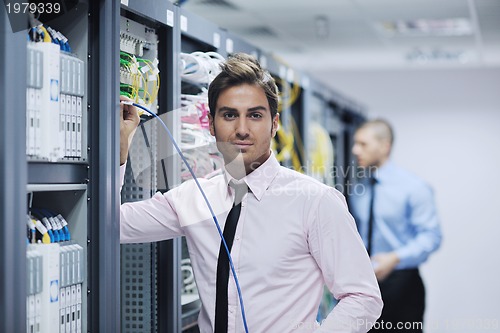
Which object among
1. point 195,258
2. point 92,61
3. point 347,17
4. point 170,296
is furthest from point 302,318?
point 347,17

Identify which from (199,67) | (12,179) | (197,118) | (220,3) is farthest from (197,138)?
(220,3)

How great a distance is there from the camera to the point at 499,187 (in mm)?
7621

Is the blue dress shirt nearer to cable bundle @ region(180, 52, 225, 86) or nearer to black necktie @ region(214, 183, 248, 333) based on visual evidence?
cable bundle @ region(180, 52, 225, 86)

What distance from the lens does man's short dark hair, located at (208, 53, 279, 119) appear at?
1.89m

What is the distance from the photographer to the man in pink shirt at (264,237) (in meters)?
1.78

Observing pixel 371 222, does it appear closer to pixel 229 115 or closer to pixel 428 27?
pixel 229 115

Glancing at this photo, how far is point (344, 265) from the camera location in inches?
69.9

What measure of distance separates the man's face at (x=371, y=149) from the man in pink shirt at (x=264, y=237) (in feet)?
7.79

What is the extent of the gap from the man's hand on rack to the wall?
5.87 meters

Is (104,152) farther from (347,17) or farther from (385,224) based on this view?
(347,17)

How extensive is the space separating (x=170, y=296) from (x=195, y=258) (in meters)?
0.34

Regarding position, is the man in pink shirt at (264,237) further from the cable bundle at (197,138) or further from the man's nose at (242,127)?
the cable bundle at (197,138)

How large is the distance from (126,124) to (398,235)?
2.41m

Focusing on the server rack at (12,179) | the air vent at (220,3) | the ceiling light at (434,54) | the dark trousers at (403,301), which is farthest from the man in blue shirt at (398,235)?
the ceiling light at (434,54)
